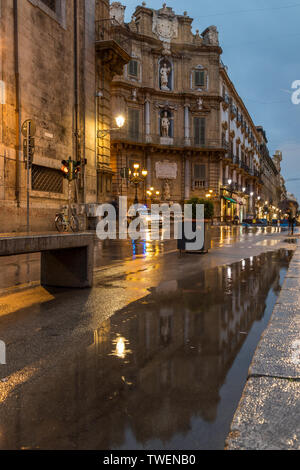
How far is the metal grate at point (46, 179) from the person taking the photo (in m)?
17.3

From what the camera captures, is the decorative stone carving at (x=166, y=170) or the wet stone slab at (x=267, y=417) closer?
the wet stone slab at (x=267, y=417)

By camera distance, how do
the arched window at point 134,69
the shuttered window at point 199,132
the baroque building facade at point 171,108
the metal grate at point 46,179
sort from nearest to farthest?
the metal grate at point 46,179 → the arched window at point 134,69 → the baroque building facade at point 171,108 → the shuttered window at point 199,132

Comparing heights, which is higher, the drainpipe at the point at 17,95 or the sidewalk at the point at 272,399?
the drainpipe at the point at 17,95

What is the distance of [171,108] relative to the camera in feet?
151

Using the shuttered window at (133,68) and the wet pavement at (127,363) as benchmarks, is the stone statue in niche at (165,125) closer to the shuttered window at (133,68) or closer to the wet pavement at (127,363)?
the shuttered window at (133,68)

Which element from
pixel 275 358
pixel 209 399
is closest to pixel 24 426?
pixel 209 399

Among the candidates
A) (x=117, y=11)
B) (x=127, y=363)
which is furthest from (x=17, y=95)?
(x=117, y=11)

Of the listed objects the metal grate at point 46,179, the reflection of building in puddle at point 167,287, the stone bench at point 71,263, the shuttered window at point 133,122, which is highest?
the shuttered window at point 133,122

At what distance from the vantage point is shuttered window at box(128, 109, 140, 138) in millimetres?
43750

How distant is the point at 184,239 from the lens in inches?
509

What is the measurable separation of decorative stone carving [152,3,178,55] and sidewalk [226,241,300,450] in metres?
47.3

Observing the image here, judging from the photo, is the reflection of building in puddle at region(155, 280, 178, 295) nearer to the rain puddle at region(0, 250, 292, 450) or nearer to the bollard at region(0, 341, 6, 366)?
the rain puddle at region(0, 250, 292, 450)

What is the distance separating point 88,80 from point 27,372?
68.2ft

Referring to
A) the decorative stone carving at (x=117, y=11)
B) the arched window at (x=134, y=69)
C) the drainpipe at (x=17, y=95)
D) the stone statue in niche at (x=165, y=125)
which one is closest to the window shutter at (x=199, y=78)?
the stone statue in niche at (x=165, y=125)
